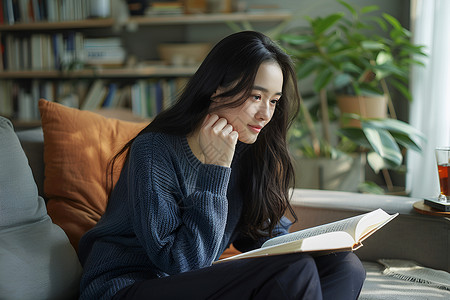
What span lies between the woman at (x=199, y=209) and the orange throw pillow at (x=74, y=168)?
6.8 inches

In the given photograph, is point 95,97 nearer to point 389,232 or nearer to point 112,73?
point 112,73

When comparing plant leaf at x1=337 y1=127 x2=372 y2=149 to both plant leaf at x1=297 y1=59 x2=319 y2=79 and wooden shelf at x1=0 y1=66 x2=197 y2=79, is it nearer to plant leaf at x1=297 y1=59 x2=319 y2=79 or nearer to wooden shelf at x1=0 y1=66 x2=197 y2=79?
plant leaf at x1=297 y1=59 x2=319 y2=79

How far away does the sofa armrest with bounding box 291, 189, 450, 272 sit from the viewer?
4.85 feet

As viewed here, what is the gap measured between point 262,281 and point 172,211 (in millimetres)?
275

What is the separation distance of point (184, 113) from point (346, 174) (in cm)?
143

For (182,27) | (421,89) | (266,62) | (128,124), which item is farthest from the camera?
(182,27)

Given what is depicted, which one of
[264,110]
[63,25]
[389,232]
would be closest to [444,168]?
[389,232]

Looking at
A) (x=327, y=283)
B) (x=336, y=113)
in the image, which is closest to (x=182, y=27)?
(x=336, y=113)

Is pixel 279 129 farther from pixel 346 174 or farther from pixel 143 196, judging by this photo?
pixel 346 174

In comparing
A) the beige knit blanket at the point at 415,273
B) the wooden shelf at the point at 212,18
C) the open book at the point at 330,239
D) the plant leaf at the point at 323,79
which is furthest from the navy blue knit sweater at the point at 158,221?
the wooden shelf at the point at 212,18

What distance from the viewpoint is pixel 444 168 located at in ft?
4.76

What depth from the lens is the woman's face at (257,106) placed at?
1.22 metres

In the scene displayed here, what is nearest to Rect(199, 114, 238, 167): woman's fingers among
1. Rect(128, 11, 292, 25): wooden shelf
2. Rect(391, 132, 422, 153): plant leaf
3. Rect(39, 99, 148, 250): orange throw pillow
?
Rect(39, 99, 148, 250): orange throw pillow

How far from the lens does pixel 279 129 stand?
1.44m
